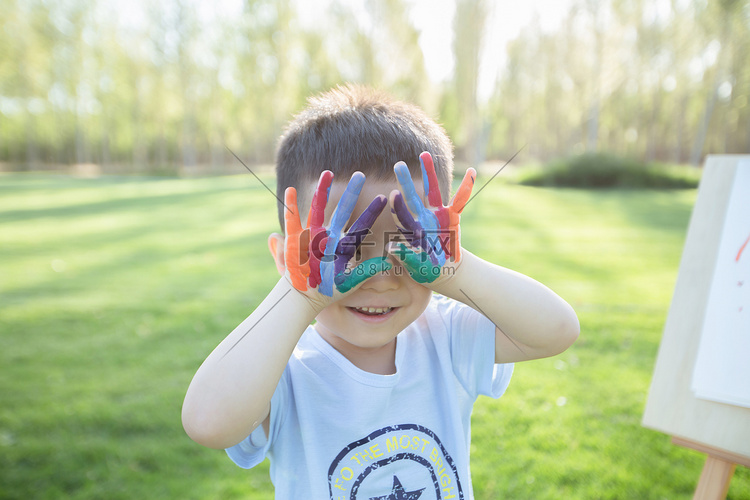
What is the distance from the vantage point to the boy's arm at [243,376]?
873mm

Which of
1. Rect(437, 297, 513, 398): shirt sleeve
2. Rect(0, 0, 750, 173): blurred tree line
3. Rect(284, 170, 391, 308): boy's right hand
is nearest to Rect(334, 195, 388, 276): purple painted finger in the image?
Rect(284, 170, 391, 308): boy's right hand

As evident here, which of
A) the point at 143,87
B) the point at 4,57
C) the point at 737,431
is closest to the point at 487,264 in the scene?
the point at 737,431

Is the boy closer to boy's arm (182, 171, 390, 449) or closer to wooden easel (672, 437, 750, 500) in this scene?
boy's arm (182, 171, 390, 449)

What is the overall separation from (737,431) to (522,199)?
35.2 ft

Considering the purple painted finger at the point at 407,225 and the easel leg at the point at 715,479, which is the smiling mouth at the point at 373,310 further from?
the easel leg at the point at 715,479

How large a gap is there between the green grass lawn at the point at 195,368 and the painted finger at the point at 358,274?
1.57 m

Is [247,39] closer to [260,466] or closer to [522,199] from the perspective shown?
[522,199]

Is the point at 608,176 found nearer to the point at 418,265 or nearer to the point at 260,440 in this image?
the point at 418,265

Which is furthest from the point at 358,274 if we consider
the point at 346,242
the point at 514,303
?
the point at 514,303

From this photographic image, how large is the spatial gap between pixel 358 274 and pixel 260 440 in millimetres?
454

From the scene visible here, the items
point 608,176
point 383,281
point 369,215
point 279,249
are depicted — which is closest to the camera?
point 369,215

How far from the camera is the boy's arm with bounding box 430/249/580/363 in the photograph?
1025 millimetres

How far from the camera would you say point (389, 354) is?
1178 mm

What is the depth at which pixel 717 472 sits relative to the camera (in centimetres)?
141
